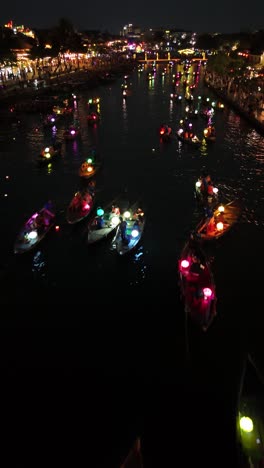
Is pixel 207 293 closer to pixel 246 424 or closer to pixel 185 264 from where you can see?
pixel 185 264

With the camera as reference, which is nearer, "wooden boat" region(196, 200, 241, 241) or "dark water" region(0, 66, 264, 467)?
"dark water" region(0, 66, 264, 467)

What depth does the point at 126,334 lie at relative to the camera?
2117 cm

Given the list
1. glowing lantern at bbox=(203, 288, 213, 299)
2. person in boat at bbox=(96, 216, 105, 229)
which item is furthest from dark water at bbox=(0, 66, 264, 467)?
glowing lantern at bbox=(203, 288, 213, 299)

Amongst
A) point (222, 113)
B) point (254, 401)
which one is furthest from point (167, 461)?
point (222, 113)

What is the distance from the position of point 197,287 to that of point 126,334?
5.17 metres

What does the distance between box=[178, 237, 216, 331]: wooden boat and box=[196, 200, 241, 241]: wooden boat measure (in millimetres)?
4080

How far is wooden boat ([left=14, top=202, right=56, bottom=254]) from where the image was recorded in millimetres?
27547

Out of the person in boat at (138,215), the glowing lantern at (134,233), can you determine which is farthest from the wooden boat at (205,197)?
the glowing lantern at (134,233)

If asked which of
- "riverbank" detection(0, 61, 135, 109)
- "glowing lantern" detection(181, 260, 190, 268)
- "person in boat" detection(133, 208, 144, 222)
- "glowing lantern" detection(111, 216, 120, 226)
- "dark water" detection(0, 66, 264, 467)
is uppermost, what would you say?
"riverbank" detection(0, 61, 135, 109)

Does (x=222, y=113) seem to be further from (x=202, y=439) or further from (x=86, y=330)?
(x=202, y=439)

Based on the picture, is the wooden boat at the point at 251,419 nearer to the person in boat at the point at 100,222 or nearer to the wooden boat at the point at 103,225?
the wooden boat at the point at 103,225

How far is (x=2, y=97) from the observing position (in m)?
79.1

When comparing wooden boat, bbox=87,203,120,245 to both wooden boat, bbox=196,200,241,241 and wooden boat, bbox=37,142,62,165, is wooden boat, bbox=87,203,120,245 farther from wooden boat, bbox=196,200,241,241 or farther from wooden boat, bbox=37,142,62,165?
wooden boat, bbox=37,142,62,165

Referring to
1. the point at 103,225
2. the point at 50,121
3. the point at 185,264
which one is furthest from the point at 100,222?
the point at 50,121
